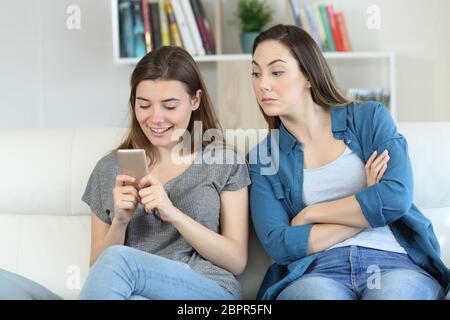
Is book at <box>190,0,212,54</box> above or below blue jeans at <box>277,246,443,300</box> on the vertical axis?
above

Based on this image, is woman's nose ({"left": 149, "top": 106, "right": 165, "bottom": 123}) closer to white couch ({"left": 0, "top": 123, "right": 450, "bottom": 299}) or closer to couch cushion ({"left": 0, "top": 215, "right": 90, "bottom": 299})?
white couch ({"left": 0, "top": 123, "right": 450, "bottom": 299})

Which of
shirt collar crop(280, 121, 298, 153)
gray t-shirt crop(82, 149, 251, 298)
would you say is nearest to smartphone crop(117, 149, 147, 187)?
gray t-shirt crop(82, 149, 251, 298)

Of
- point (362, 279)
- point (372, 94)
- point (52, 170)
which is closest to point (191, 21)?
point (372, 94)

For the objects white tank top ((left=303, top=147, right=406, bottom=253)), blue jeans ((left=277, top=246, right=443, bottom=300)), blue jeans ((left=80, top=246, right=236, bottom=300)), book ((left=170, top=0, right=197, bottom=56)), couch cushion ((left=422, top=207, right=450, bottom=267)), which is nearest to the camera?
blue jeans ((left=80, top=246, right=236, bottom=300))

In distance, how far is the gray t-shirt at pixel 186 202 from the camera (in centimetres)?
169

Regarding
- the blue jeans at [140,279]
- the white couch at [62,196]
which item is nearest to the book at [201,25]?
the white couch at [62,196]

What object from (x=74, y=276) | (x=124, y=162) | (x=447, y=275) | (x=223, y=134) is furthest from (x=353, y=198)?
(x=74, y=276)

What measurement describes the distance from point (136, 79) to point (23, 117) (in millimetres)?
2008

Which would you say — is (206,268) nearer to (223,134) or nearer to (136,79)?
(223,134)

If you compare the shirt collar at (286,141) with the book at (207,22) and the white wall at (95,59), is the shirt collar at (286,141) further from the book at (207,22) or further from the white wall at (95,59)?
the white wall at (95,59)

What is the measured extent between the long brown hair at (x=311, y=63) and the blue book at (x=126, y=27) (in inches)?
65.9

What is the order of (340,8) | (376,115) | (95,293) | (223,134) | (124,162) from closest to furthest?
(95,293), (124,162), (376,115), (223,134), (340,8)

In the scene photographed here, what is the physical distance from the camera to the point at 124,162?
1592 millimetres

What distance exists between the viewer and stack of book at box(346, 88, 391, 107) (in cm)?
346
